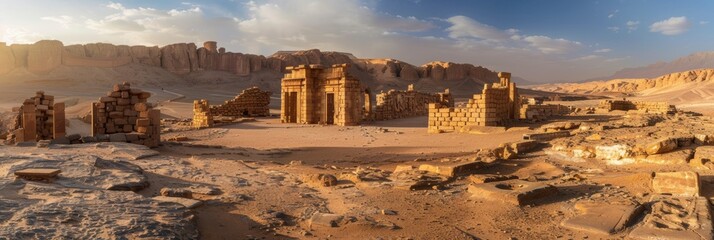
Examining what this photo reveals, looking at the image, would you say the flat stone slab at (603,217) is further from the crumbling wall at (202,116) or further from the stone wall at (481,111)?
the crumbling wall at (202,116)

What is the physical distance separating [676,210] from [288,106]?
66.6 ft

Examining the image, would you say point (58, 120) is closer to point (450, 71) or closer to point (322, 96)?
point (322, 96)

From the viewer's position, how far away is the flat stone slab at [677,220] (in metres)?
4.01

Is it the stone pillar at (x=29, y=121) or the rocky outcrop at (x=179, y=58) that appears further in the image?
the rocky outcrop at (x=179, y=58)

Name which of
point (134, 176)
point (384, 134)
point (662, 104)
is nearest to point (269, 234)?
point (134, 176)

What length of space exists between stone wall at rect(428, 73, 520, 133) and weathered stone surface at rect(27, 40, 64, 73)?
49.5m

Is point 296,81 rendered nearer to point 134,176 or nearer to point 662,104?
point 134,176

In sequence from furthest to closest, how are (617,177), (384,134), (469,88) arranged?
1. (469,88)
2. (384,134)
3. (617,177)

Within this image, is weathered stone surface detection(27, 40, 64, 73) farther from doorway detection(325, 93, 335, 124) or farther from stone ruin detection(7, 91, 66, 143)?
stone ruin detection(7, 91, 66, 143)

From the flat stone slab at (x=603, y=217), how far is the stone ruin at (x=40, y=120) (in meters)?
12.4

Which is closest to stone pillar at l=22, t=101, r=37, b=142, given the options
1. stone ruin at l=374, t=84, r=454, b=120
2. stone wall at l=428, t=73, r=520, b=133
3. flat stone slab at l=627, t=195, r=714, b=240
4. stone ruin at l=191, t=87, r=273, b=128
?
stone wall at l=428, t=73, r=520, b=133

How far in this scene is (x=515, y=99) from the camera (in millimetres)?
17125

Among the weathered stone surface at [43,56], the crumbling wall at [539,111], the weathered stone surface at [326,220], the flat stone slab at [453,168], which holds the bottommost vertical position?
the weathered stone surface at [326,220]

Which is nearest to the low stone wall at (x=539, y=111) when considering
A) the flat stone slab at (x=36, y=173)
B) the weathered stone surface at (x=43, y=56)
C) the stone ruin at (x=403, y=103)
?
the stone ruin at (x=403, y=103)
